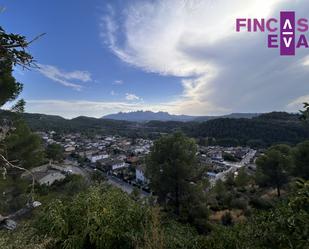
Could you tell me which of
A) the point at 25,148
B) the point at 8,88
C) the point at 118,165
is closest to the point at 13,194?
the point at 25,148

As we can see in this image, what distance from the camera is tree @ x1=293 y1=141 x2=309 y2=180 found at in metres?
16.6

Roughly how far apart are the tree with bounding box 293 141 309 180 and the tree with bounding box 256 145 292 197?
36.4 inches

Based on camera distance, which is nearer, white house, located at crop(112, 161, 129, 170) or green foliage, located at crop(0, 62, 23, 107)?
green foliage, located at crop(0, 62, 23, 107)

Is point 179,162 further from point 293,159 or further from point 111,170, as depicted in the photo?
point 111,170

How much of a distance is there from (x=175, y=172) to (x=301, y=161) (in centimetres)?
952

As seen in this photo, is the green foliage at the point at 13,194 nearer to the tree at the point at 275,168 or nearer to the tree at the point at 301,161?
the tree at the point at 275,168

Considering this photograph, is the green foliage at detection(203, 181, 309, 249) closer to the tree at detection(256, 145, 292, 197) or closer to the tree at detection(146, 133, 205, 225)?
the tree at detection(146, 133, 205, 225)

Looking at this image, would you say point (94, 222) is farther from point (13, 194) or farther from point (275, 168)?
point (275, 168)

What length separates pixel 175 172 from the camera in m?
12.5

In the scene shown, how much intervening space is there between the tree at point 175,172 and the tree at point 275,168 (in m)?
8.05

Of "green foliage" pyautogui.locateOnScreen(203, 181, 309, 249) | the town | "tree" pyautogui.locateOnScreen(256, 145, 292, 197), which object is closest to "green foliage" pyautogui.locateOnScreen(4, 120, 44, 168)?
"green foliage" pyautogui.locateOnScreen(203, 181, 309, 249)

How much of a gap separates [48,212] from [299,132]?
167 feet

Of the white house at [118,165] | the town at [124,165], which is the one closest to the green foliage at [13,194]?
the town at [124,165]

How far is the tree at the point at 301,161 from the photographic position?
653 inches
